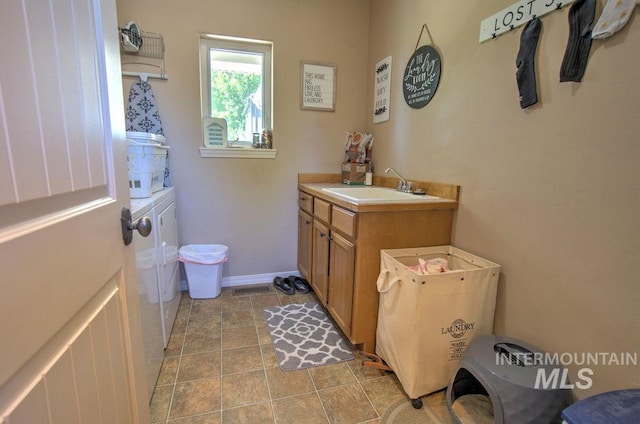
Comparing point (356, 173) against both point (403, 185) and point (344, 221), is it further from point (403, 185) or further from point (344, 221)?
point (344, 221)

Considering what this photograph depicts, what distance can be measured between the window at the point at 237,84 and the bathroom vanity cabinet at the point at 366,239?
114 cm

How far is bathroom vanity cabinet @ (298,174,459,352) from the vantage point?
1.62 m

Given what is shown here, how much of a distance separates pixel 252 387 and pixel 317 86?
231 cm

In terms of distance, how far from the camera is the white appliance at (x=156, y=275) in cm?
132

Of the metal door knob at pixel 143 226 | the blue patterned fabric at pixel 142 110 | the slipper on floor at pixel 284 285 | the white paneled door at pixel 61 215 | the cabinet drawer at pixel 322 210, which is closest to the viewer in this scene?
the white paneled door at pixel 61 215

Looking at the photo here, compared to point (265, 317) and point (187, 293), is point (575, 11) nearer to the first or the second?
point (265, 317)

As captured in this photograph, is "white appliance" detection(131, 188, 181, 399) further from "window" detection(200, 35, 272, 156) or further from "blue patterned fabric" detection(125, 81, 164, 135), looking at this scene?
"window" detection(200, 35, 272, 156)

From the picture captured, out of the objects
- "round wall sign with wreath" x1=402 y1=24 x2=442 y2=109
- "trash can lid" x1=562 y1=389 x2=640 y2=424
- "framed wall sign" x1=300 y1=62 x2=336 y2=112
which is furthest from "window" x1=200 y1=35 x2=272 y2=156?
"trash can lid" x1=562 y1=389 x2=640 y2=424

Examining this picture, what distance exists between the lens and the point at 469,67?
162 cm

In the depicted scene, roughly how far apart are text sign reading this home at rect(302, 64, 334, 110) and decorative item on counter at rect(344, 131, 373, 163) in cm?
38

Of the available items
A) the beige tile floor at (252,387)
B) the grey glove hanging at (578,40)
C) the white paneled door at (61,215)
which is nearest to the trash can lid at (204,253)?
the beige tile floor at (252,387)

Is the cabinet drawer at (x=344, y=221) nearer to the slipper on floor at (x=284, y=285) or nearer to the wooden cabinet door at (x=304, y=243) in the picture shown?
the wooden cabinet door at (x=304, y=243)

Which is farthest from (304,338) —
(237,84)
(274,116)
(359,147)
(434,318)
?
(237,84)

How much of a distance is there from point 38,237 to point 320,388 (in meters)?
1.45
